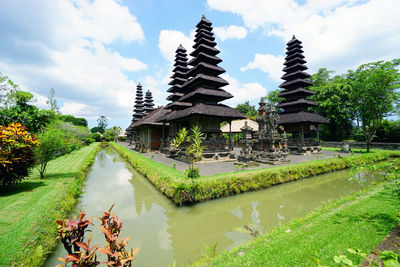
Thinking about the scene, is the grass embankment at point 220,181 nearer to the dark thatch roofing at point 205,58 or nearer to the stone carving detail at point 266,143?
the stone carving detail at point 266,143

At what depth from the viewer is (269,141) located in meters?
13.6

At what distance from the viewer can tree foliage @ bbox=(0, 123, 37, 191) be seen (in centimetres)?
580

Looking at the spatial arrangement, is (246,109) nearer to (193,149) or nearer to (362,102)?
(362,102)

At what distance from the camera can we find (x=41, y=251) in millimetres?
3650

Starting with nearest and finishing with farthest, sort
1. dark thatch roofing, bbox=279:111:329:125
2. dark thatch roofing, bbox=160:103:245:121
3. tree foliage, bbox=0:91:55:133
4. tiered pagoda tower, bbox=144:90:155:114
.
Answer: tree foliage, bbox=0:91:55:133
dark thatch roofing, bbox=160:103:245:121
dark thatch roofing, bbox=279:111:329:125
tiered pagoda tower, bbox=144:90:155:114

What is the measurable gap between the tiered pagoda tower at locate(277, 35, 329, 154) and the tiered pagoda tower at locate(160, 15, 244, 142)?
9.03 metres

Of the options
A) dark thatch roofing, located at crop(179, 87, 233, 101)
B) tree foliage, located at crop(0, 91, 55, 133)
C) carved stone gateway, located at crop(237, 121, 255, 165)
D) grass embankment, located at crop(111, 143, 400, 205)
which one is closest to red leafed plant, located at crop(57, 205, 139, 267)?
grass embankment, located at crop(111, 143, 400, 205)

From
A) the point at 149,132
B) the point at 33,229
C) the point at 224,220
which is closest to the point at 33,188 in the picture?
the point at 33,229

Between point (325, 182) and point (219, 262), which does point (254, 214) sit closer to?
point (219, 262)

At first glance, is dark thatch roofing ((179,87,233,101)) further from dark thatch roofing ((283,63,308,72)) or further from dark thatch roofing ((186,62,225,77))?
dark thatch roofing ((283,63,308,72))

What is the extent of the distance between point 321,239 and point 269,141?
34.8ft

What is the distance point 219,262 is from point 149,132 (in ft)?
72.4

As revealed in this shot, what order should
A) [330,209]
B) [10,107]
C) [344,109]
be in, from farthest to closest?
[344,109] → [10,107] → [330,209]

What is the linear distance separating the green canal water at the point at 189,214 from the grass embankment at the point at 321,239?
0.96 metres
